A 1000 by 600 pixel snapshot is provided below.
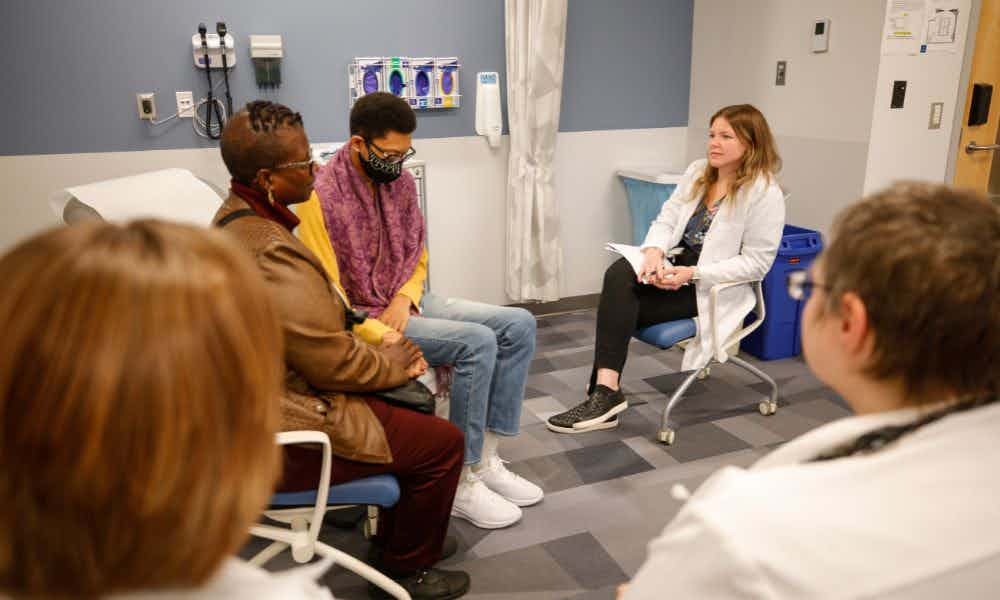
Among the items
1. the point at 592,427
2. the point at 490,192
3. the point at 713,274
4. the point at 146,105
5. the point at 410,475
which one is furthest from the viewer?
the point at 490,192

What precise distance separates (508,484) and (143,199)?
61.1 inches

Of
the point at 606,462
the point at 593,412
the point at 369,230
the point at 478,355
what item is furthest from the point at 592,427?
the point at 369,230

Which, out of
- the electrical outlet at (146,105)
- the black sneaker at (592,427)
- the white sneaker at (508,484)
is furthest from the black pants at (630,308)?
the electrical outlet at (146,105)

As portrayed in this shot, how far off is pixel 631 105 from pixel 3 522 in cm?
407

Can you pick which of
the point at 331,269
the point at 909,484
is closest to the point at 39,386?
the point at 909,484

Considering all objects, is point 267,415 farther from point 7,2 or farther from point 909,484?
point 7,2

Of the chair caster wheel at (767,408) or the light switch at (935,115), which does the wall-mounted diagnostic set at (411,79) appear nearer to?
the chair caster wheel at (767,408)

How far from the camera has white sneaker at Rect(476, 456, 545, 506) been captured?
2.35 m

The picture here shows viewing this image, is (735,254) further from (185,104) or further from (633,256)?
(185,104)

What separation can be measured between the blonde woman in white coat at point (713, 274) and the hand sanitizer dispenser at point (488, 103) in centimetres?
129

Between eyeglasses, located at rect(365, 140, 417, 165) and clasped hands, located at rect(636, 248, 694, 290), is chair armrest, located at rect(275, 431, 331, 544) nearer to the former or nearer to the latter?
eyeglasses, located at rect(365, 140, 417, 165)

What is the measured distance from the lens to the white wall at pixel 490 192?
3.35 meters

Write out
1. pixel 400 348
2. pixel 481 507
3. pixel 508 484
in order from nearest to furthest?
pixel 400 348 → pixel 481 507 → pixel 508 484

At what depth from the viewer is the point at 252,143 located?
1.67m
